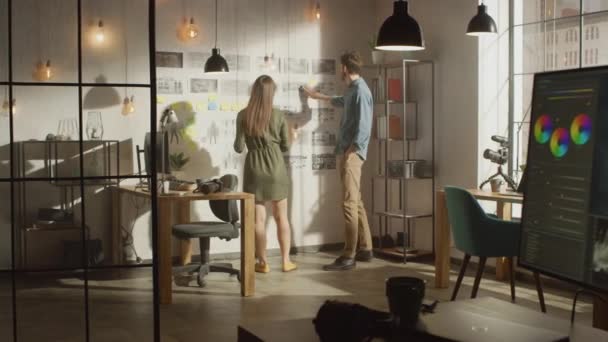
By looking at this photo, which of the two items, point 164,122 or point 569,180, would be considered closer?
point 569,180

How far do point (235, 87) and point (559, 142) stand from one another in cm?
579

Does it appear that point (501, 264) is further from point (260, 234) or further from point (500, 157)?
point (260, 234)

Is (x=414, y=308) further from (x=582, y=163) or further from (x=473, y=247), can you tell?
(x=473, y=247)

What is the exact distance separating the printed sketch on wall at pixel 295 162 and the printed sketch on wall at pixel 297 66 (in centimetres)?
86

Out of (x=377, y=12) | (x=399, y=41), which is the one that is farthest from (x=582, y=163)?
(x=377, y=12)

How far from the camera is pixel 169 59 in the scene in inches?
275

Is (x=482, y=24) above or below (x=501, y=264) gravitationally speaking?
above

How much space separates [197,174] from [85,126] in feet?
3.64

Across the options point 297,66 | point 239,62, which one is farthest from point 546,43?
point 239,62

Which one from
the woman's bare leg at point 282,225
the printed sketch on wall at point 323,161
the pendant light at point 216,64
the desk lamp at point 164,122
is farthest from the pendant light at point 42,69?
the printed sketch on wall at point 323,161

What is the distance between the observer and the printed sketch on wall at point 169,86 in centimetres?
698

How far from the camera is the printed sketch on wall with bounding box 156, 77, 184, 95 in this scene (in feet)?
22.9

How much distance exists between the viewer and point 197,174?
23.4ft

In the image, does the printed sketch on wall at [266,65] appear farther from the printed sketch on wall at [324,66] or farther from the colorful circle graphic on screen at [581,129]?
the colorful circle graphic on screen at [581,129]
